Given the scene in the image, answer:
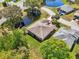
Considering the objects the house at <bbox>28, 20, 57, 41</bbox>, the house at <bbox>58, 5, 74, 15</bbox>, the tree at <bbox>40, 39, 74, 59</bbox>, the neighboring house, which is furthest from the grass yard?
the house at <bbox>58, 5, 74, 15</bbox>

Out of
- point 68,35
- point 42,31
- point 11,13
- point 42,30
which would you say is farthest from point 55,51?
point 11,13

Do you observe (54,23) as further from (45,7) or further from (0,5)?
(0,5)

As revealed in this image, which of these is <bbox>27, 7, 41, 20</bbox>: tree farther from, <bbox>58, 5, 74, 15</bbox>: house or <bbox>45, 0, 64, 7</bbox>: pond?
<bbox>45, 0, 64, 7</bbox>: pond

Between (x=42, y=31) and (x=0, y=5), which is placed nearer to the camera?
(x=42, y=31)

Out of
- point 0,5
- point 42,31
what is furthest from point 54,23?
point 0,5

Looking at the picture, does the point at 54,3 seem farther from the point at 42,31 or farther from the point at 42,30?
the point at 42,31
